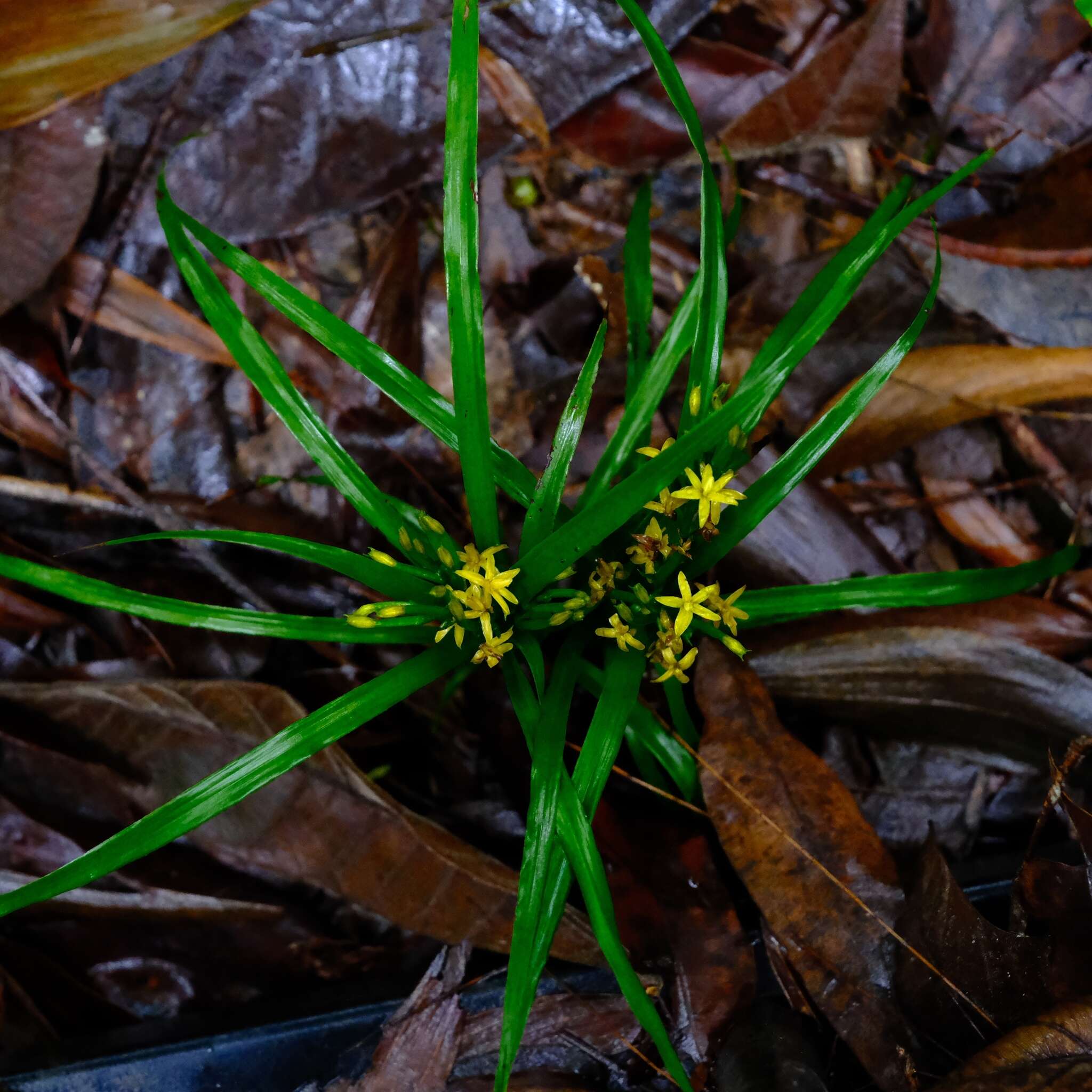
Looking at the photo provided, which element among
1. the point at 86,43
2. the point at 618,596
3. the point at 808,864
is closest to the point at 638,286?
the point at 618,596

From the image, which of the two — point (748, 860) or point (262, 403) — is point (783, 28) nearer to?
point (262, 403)

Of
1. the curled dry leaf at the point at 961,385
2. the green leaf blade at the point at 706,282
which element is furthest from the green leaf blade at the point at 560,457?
the curled dry leaf at the point at 961,385

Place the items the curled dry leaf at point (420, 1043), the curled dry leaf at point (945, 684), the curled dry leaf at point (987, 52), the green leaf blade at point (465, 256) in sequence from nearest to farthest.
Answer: the green leaf blade at point (465, 256) → the curled dry leaf at point (420, 1043) → the curled dry leaf at point (945, 684) → the curled dry leaf at point (987, 52)

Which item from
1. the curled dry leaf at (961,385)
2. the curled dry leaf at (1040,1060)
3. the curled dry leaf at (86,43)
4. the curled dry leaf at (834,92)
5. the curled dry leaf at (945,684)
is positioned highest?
the curled dry leaf at (86,43)

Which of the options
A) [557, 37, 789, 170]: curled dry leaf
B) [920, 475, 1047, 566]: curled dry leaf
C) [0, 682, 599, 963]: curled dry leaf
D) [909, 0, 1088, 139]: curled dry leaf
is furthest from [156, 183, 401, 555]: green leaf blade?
[909, 0, 1088, 139]: curled dry leaf

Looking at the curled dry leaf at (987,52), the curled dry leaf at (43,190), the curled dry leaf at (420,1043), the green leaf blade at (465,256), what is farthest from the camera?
the curled dry leaf at (987,52)

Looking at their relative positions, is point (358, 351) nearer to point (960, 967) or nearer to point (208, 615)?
point (208, 615)

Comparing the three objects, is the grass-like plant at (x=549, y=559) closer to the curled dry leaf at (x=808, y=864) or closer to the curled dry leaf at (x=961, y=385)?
the curled dry leaf at (x=808, y=864)

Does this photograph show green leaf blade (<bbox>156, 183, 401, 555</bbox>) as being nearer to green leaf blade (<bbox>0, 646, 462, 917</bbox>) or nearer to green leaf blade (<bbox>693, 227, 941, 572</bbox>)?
green leaf blade (<bbox>0, 646, 462, 917</bbox>)
